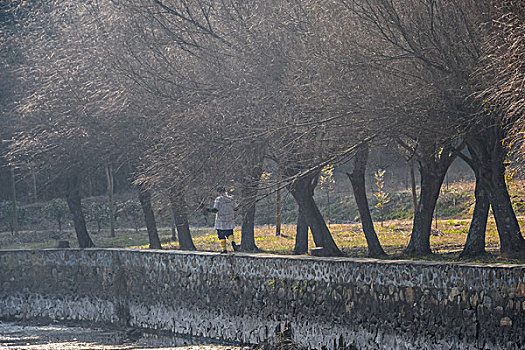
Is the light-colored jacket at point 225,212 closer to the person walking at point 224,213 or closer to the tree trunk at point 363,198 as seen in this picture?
the person walking at point 224,213

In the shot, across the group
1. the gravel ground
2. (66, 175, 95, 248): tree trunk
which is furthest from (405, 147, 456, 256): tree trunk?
(66, 175, 95, 248): tree trunk

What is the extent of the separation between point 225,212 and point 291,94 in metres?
3.11

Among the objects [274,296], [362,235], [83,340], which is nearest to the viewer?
[274,296]

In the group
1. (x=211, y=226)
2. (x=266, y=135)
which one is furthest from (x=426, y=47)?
(x=211, y=226)

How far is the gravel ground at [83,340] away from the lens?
69.1 feet

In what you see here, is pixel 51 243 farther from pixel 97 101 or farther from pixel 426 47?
pixel 426 47

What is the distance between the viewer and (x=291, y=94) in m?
22.1

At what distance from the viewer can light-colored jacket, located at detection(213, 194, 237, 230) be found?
21.7 meters

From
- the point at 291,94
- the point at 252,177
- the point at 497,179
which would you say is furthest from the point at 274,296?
the point at 497,179

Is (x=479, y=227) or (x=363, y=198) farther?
(x=363, y=198)

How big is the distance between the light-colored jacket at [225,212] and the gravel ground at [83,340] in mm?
2688

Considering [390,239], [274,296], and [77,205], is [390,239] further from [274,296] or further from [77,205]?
[274,296]

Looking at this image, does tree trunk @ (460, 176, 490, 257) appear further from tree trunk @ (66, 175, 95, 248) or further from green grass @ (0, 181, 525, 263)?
tree trunk @ (66, 175, 95, 248)

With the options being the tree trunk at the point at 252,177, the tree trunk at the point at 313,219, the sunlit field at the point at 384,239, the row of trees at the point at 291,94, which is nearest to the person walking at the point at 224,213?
the tree trunk at the point at 252,177
